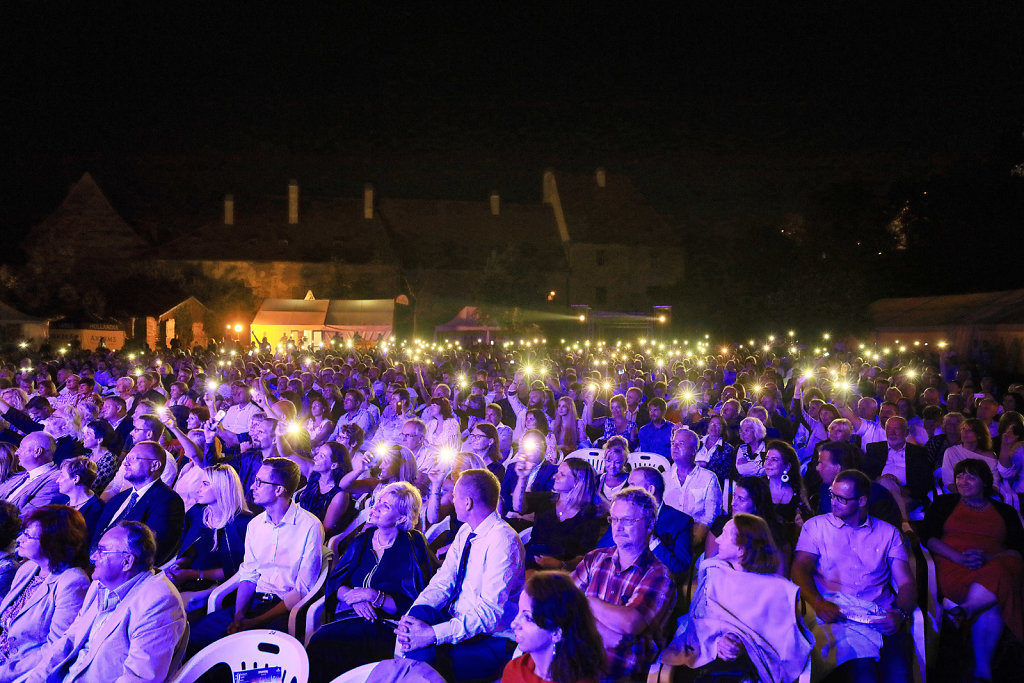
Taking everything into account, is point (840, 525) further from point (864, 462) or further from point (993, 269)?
point (993, 269)

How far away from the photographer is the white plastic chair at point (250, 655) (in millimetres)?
3094

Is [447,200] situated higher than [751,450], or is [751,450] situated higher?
[447,200]

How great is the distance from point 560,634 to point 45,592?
243 centimetres

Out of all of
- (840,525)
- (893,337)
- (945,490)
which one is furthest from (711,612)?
(893,337)

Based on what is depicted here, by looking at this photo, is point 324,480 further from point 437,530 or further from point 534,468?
point 534,468

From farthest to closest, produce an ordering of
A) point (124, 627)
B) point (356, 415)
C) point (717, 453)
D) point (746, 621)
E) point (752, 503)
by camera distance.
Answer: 1. point (356, 415)
2. point (717, 453)
3. point (752, 503)
4. point (746, 621)
5. point (124, 627)

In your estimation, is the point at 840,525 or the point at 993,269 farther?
the point at 993,269

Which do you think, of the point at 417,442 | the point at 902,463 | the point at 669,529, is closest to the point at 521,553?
the point at 669,529

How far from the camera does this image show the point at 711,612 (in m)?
3.48

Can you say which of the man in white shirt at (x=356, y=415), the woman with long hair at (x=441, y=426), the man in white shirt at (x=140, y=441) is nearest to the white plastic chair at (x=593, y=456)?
the woman with long hair at (x=441, y=426)

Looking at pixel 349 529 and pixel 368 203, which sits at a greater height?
pixel 368 203

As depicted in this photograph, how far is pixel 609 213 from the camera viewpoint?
5641 centimetres

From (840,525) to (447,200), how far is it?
2171 inches

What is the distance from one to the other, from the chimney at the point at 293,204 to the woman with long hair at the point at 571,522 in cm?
5117
